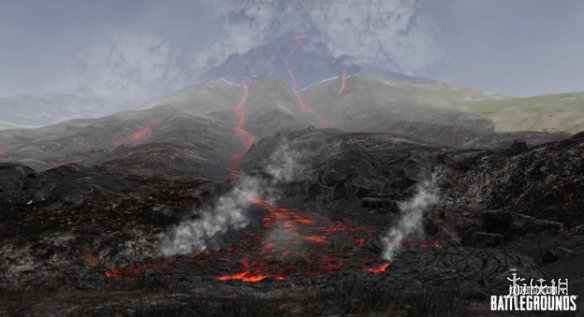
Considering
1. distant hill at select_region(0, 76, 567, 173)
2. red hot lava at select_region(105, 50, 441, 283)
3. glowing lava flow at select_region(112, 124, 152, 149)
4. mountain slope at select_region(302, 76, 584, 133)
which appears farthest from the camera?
glowing lava flow at select_region(112, 124, 152, 149)

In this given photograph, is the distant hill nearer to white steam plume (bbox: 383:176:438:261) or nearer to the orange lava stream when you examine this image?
white steam plume (bbox: 383:176:438:261)

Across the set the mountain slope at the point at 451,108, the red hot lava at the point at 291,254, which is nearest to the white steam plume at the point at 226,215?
the red hot lava at the point at 291,254

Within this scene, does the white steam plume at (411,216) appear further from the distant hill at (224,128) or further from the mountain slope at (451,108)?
the mountain slope at (451,108)

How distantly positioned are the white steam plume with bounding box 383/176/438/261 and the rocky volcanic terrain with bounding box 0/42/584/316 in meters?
0.19

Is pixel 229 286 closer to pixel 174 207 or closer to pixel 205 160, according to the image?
pixel 174 207

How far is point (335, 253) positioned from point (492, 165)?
17416 mm

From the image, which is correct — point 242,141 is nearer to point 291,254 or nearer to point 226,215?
point 226,215

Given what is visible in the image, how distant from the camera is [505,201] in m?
27.1

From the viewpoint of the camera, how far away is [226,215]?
32.3m

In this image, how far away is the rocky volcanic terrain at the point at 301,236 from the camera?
1273 centimetres

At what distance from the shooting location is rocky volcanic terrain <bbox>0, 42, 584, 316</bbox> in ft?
41.8

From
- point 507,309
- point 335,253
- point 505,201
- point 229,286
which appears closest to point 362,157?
point 505,201

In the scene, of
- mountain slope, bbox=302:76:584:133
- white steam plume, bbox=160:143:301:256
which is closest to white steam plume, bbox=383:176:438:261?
white steam plume, bbox=160:143:301:256

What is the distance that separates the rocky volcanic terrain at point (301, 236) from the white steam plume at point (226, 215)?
0.16m
